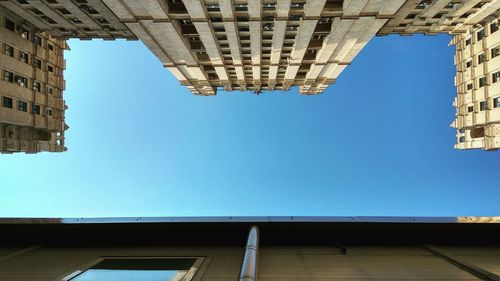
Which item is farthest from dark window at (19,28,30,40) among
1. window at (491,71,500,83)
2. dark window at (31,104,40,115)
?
window at (491,71,500,83)

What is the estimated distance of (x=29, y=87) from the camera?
4391cm

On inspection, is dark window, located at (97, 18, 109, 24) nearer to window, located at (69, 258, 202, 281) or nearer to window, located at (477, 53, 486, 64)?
window, located at (69, 258, 202, 281)

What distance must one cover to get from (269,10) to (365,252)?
1326 inches

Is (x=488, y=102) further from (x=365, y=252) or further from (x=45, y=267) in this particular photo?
(x=45, y=267)

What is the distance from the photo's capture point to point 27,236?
15.1 metres

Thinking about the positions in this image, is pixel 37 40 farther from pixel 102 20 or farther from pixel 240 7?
pixel 240 7

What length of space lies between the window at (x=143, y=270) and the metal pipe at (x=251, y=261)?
1942 millimetres

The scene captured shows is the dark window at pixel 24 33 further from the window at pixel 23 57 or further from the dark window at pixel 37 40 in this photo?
the window at pixel 23 57

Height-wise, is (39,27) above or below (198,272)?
above

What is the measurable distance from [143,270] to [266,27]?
130ft

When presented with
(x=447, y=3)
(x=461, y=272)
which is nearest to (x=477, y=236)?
(x=461, y=272)

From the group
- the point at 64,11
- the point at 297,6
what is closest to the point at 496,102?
the point at 297,6

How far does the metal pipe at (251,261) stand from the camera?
9914 millimetres

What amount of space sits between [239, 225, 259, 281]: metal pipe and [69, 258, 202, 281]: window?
194 cm
